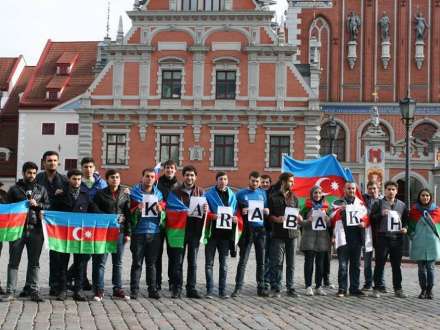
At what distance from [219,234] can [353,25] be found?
32288 mm

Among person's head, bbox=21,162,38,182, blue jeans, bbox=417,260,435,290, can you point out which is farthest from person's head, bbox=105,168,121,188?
blue jeans, bbox=417,260,435,290

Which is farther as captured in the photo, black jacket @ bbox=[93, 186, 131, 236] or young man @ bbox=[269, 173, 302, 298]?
young man @ bbox=[269, 173, 302, 298]

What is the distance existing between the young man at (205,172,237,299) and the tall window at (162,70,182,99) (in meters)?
22.4

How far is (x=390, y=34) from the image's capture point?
4119 cm

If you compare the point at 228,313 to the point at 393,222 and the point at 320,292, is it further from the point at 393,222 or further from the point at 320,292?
the point at 393,222

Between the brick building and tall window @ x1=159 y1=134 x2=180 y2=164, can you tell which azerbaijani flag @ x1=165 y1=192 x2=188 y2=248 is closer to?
the brick building

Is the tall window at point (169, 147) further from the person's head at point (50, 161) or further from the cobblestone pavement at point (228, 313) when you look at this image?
the person's head at point (50, 161)

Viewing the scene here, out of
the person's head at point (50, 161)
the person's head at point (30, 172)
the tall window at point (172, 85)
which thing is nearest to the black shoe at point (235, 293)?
the person's head at point (50, 161)

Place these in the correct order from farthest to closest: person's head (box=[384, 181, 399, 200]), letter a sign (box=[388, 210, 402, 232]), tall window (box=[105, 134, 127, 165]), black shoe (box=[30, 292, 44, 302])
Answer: tall window (box=[105, 134, 127, 165]) < person's head (box=[384, 181, 399, 200]) < letter a sign (box=[388, 210, 402, 232]) < black shoe (box=[30, 292, 44, 302])

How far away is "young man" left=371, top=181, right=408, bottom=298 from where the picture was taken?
11766 millimetres

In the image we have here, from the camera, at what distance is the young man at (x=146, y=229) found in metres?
10.6

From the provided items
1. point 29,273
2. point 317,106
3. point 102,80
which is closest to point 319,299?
point 29,273

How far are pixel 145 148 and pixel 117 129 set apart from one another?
151 centimetres

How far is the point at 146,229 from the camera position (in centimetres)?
1066
